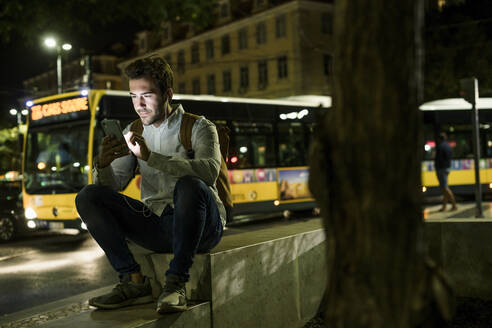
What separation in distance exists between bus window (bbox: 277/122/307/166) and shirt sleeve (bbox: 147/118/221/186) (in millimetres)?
11544

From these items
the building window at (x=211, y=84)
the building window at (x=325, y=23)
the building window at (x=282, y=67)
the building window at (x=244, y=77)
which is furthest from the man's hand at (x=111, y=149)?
the building window at (x=211, y=84)

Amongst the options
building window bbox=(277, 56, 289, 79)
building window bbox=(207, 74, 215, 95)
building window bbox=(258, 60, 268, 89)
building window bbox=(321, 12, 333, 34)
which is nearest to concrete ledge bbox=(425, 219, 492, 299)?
building window bbox=(277, 56, 289, 79)

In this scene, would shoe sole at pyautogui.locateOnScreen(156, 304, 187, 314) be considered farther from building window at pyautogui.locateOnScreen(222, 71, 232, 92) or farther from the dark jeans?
building window at pyautogui.locateOnScreen(222, 71, 232, 92)

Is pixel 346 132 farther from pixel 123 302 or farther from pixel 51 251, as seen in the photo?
pixel 51 251

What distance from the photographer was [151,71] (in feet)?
11.9

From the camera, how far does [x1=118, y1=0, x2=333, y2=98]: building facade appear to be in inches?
1727

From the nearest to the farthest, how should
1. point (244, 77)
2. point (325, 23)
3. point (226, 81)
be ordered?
point (325, 23)
point (244, 77)
point (226, 81)

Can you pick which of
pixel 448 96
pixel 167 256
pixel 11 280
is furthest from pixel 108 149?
pixel 448 96

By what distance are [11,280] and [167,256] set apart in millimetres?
5351

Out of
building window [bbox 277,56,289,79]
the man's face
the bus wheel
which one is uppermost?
building window [bbox 277,56,289,79]

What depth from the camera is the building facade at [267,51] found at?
43875 millimetres

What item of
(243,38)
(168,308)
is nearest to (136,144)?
(168,308)

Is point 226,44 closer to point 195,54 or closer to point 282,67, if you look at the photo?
point 195,54

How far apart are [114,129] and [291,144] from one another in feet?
39.7
